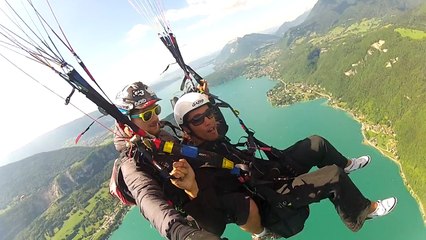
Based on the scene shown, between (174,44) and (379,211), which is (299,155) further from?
(174,44)

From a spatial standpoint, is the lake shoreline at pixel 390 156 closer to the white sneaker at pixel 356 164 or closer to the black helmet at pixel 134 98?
the white sneaker at pixel 356 164

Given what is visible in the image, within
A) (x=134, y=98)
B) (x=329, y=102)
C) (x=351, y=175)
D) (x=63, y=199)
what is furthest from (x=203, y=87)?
(x=63, y=199)

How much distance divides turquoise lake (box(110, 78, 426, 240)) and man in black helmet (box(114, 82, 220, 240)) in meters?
25.9

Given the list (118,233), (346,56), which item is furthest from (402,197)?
(346,56)

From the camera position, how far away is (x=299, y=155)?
330 cm

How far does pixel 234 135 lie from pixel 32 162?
100840 millimetres

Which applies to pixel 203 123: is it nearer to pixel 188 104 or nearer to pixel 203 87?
pixel 188 104

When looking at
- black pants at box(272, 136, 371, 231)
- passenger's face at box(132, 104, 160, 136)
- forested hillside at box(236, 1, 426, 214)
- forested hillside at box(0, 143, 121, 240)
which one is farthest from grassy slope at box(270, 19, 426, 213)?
forested hillside at box(0, 143, 121, 240)

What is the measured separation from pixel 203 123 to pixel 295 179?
3.06ft

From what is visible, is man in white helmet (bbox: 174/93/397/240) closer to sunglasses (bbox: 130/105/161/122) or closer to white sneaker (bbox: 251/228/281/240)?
white sneaker (bbox: 251/228/281/240)

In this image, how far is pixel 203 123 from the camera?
307 cm

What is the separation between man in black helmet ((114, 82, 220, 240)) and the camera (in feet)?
5.67

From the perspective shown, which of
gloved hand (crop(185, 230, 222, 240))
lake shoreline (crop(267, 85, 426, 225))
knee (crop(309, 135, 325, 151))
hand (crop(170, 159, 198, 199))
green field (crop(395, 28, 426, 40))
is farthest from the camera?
green field (crop(395, 28, 426, 40))

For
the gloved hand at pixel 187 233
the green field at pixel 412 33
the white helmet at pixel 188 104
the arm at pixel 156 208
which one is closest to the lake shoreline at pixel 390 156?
the green field at pixel 412 33
